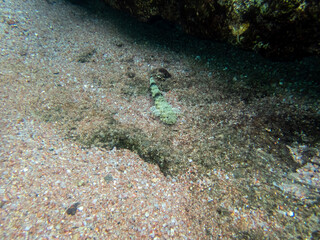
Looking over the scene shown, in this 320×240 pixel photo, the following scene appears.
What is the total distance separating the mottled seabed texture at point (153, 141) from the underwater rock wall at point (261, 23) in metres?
0.97

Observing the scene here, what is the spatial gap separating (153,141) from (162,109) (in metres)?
0.85

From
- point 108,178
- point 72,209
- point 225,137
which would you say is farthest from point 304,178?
point 72,209

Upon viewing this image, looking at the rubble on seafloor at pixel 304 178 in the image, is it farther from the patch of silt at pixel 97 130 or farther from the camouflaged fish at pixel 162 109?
the camouflaged fish at pixel 162 109

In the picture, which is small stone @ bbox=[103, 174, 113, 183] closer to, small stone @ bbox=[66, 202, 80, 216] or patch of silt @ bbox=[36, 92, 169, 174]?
small stone @ bbox=[66, 202, 80, 216]

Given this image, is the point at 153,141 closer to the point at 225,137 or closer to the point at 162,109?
the point at 162,109

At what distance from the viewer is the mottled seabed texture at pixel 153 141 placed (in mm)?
2324

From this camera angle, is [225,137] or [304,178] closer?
[304,178]

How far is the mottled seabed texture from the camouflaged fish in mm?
48

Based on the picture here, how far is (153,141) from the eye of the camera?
341 cm

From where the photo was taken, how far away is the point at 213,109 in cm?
393

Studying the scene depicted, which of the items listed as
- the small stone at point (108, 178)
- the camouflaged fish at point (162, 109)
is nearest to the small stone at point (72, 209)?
the small stone at point (108, 178)

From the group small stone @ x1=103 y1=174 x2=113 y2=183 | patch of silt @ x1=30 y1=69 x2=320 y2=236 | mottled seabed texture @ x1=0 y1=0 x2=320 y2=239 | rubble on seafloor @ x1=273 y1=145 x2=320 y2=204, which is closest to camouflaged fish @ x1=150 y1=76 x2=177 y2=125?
mottled seabed texture @ x1=0 y1=0 x2=320 y2=239

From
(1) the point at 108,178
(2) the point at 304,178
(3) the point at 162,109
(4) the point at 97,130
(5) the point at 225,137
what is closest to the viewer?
(2) the point at 304,178

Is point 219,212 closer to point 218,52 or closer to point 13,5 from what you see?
point 218,52
